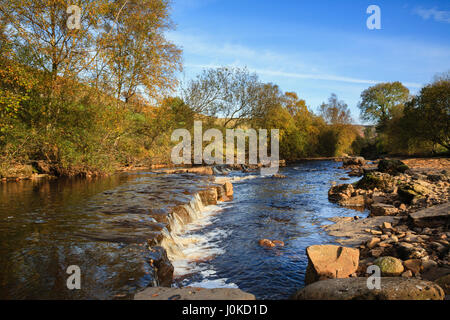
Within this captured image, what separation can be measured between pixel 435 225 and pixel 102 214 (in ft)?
27.7

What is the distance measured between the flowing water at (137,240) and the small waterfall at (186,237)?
0.03 m

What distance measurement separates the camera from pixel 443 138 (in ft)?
88.1

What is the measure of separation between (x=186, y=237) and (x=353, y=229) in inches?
183

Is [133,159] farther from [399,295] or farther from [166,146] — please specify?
[399,295]

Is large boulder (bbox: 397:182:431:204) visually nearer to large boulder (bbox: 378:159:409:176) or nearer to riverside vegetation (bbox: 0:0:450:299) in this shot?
riverside vegetation (bbox: 0:0:450:299)

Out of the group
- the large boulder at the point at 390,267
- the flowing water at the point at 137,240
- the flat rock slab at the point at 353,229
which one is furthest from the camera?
the flat rock slab at the point at 353,229

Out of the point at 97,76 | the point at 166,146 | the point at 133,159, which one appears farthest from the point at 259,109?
the point at 97,76

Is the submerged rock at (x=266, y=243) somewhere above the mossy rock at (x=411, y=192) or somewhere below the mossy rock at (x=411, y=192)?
below

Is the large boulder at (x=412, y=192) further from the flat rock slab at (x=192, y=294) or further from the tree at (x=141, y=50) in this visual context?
the tree at (x=141, y=50)

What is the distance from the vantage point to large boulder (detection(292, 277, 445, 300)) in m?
3.13

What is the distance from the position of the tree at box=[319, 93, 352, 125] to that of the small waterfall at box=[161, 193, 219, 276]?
50983 mm

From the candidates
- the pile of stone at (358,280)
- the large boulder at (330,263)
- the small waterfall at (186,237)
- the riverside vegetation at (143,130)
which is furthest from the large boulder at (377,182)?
the large boulder at (330,263)

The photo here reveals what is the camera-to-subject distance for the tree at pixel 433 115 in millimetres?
26263

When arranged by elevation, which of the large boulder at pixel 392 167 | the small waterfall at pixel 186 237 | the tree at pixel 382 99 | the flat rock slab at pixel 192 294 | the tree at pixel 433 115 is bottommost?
the small waterfall at pixel 186 237
